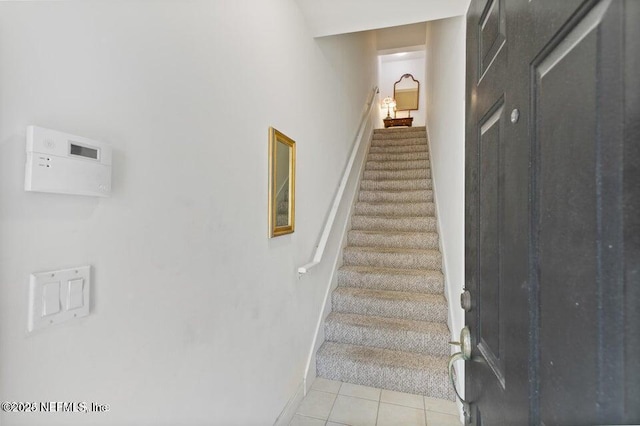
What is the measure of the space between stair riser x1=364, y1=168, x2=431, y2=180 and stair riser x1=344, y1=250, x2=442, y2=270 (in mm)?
Answer: 1294

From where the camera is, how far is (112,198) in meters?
0.73

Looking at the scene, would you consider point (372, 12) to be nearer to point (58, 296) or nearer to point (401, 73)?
point (58, 296)

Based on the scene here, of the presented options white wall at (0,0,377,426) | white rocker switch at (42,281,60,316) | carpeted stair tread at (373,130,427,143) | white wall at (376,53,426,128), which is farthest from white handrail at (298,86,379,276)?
white wall at (376,53,426,128)

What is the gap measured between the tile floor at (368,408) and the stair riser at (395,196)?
2.08 m

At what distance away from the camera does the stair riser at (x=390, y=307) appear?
2.34 m

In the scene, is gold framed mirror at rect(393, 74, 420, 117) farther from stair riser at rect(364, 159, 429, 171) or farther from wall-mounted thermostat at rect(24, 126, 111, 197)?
wall-mounted thermostat at rect(24, 126, 111, 197)

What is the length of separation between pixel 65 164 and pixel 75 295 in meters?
0.28

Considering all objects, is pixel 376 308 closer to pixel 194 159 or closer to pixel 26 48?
pixel 194 159

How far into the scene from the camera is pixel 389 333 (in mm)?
2256

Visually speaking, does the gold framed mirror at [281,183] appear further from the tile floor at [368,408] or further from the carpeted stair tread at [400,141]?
the carpeted stair tread at [400,141]

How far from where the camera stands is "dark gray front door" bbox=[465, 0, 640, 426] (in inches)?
13.2

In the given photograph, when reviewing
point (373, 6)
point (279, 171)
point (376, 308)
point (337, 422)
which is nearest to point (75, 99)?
point (279, 171)

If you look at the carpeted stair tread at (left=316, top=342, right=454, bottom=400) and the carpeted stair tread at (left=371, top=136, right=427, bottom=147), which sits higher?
the carpeted stair tread at (left=371, top=136, right=427, bottom=147)

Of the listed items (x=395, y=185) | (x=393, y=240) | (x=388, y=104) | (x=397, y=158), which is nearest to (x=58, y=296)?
(x=393, y=240)
